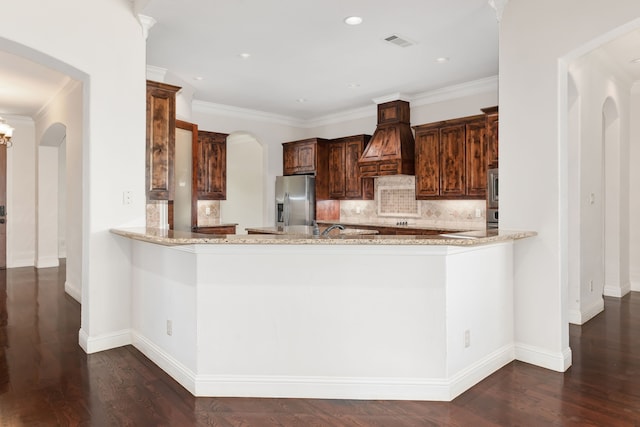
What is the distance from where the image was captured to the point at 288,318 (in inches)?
109

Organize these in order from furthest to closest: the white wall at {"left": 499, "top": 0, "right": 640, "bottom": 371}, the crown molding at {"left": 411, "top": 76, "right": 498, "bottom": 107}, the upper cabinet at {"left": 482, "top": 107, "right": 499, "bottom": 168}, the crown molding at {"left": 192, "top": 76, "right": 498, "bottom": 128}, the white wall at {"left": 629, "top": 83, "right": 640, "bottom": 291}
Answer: the crown molding at {"left": 192, "top": 76, "right": 498, "bottom": 128}, the crown molding at {"left": 411, "top": 76, "right": 498, "bottom": 107}, the white wall at {"left": 629, "top": 83, "right": 640, "bottom": 291}, the upper cabinet at {"left": 482, "top": 107, "right": 499, "bottom": 168}, the white wall at {"left": 499, "top": 0, "right": 640, "bottom": 371}

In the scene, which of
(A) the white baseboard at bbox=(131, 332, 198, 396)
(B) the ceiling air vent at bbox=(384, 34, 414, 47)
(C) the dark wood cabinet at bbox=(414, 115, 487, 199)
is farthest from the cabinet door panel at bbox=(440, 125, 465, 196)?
(A) the white baseboard at bbox=(131, 332, 198, 396)

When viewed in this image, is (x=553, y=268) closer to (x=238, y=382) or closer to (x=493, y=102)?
(x=238, y=382)

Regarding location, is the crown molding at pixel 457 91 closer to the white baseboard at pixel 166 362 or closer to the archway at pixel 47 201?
the white baseboard at pixel 166 362

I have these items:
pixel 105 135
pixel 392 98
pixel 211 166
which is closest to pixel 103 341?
pixel 105 135

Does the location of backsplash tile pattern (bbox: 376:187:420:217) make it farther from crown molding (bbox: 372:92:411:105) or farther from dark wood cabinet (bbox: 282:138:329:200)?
crown molding (bbox: 372:92:411:105)

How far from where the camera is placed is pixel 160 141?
443cm

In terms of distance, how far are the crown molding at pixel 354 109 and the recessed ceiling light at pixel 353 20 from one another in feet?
8.98

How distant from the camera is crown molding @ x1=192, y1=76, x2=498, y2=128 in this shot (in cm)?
636

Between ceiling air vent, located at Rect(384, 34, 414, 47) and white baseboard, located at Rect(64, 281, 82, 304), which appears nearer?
ceiling air vent, located at Rect(384, 34, 414, 47)

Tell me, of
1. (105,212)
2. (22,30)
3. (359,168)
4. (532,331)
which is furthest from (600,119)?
(22,30)

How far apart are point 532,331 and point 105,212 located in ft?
11.5

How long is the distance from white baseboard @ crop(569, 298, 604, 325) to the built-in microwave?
158 cm

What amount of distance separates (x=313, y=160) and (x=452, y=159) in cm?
263
